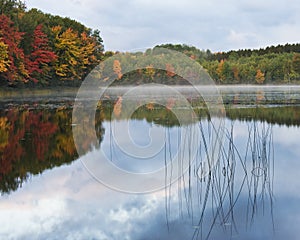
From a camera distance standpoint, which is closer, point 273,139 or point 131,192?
point 131,192

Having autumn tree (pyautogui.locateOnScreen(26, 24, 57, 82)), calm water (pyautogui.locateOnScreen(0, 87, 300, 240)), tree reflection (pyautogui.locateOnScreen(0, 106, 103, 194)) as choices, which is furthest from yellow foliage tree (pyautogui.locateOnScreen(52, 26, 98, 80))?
calm water (pyautogui.locateOnScreen(0, 87, 300, 240))

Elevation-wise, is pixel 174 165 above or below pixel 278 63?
below

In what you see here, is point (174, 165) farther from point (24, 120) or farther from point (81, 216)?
point (24, 120)

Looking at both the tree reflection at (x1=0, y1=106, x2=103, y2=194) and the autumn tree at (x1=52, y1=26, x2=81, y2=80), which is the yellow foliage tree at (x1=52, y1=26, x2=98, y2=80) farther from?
the tree reflection at (x1=0, y1=106, x2=103, y2=194)

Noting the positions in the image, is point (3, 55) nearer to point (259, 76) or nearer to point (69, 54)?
point (69, 54)

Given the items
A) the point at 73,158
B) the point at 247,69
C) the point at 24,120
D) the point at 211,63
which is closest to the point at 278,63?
the point at 247,69

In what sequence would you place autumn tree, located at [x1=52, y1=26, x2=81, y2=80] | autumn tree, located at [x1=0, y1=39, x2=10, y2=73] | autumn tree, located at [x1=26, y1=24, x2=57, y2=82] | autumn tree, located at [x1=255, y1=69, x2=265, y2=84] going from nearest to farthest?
autumn tree, located at [x1=0, y1=39, x2=10, y2=73]
autumn tree, located at [x1=26, y1=24, x2=57, y2=82]
autumn tree, located at [x1=52, y1=26, x2=81, y2=80]
autumn tree, located at [x1=255, y1=69, x2=265, y2=84]

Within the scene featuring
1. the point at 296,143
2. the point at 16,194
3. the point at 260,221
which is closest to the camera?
the point at 260,221

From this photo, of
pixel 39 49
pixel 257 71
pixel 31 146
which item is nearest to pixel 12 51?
pixel 39 49

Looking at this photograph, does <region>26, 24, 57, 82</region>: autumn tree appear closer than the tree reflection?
No

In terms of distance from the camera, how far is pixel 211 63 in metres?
52.3

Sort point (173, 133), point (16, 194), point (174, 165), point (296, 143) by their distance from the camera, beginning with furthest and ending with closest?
1. point (173, 133)
2. point (296, 143)
3. point (174, 165)
4. point (16, 194)

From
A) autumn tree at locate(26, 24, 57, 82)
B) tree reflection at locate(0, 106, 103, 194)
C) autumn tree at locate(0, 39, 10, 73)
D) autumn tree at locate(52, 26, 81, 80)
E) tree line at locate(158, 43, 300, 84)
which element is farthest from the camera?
tree line at locate(158, 43, 300, 84)

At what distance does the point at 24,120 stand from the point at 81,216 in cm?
783
